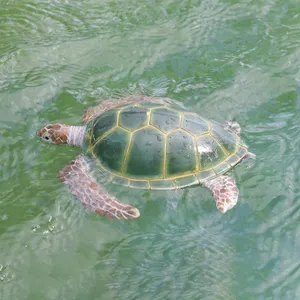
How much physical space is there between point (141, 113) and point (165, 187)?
97 cm

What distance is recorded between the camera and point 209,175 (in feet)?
14.9

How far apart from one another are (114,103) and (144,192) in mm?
1684

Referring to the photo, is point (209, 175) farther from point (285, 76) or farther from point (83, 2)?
point (83, 2)

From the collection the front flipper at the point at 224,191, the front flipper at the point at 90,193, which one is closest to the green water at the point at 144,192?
the front flipper at the point at 90,193

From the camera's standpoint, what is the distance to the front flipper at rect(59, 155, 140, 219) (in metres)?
4.36

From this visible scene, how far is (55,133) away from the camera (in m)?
5.16

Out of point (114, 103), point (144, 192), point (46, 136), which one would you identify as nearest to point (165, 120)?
point (144, 192)

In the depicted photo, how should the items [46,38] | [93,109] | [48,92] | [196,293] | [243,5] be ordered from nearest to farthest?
[196,293]
[93,109]
[48,92]
[46,38]
[243,5]

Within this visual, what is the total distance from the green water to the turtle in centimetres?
22

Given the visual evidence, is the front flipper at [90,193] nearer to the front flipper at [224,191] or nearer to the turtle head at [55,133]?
the turtle head at [55,133]

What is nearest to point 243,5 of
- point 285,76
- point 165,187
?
point 285,76

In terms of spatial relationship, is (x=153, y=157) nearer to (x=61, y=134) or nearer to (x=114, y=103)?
(x=61, y=134)

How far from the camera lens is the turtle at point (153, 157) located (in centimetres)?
448

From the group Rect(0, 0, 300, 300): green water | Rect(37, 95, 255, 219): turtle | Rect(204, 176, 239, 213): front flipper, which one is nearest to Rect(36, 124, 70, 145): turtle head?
Rect(0, 0, 300, 300): green water
